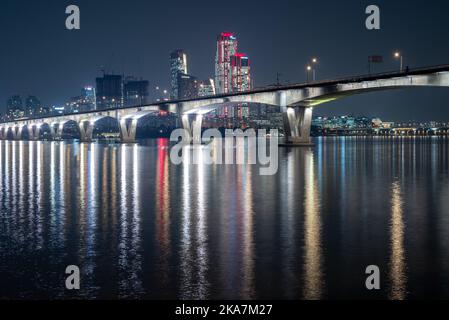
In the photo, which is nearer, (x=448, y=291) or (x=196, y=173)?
(x=448, y=291)

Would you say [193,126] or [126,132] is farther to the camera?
[126,132]

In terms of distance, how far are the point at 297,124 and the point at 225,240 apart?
7645 cm

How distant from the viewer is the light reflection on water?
1137cm

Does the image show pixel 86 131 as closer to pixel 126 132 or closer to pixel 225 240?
pixel 126 132

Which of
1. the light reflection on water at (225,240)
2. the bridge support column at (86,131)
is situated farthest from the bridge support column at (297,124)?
the bridge support column at (86,131)

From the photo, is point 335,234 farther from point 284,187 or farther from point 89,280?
point 284,187

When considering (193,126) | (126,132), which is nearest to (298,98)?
(193,126)

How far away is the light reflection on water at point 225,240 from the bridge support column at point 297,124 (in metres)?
59.8

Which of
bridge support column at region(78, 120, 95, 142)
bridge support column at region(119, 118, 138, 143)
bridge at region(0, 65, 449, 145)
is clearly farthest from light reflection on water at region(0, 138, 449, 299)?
bridge support column at region(78, 120, 95, 142)

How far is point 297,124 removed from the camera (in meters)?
90.9

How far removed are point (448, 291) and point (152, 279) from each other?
5.92m

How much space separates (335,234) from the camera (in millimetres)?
16562
